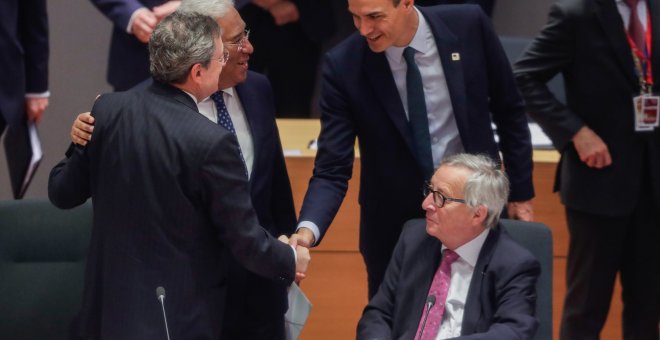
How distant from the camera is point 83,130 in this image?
3023 mm

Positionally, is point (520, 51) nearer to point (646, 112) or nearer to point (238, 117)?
point (646, 112)

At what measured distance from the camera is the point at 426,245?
11.6 ft

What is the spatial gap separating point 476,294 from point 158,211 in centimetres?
96

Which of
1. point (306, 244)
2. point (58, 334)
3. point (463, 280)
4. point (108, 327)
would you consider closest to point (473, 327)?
point (463, 280)

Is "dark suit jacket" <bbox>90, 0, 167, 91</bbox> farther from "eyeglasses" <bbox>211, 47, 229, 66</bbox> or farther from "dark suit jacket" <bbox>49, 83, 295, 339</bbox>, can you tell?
"dark suit jacket" <bbox>49, 83, 295, 339</bbox>

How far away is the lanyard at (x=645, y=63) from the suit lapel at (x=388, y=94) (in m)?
0.96

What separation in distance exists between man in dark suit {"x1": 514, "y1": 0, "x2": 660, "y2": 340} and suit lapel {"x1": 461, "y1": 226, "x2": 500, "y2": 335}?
2.92 ft

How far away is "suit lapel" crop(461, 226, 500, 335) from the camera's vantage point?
335cm

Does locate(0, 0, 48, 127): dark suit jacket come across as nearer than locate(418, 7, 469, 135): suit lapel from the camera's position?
No

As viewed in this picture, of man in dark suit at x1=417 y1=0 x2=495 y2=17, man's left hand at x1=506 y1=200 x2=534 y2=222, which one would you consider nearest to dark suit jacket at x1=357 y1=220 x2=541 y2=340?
man's left hand at x1=506 y1=200 x2=534 y2=222

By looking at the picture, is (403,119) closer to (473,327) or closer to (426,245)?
(426,245)

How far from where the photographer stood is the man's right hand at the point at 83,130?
3.02 meters

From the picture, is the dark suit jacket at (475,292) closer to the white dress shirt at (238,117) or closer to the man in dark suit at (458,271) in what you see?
the man in dark suit at (458,271)

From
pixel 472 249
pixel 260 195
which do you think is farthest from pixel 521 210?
pixel 260 195
